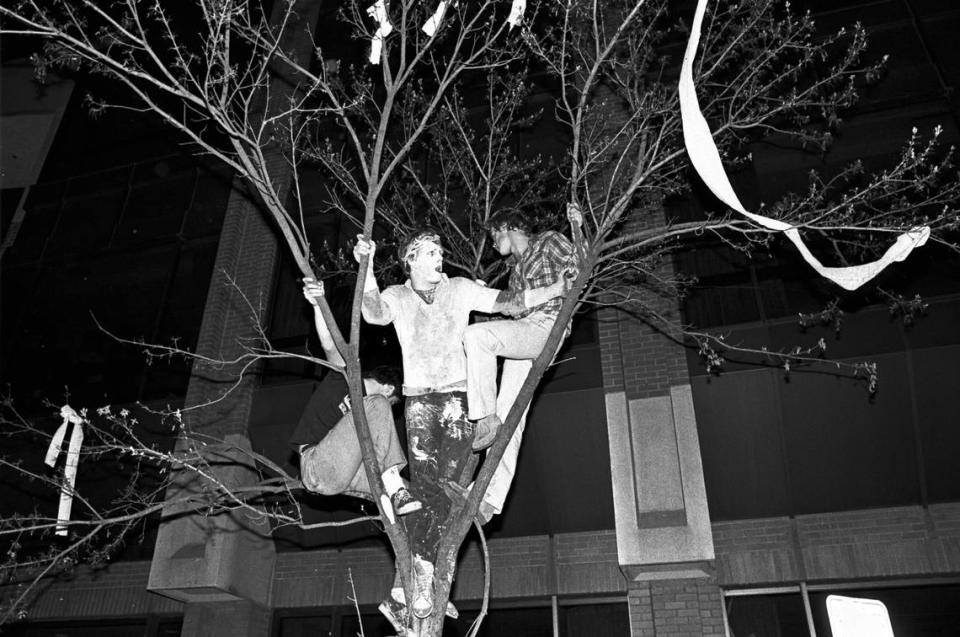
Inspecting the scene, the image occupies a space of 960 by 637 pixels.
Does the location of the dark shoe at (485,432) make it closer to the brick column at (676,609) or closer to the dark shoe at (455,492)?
the dark shoe at (455,492)

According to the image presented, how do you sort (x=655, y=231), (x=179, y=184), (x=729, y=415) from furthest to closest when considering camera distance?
(x=179, y=184), (x=729, y=415), (x=655, y=231)

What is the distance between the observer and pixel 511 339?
5.14 metres

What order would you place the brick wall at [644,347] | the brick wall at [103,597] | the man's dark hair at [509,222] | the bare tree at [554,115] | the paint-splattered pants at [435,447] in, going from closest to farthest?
the paint-splattered pants at [435,447], the bare tree at [554,115], the man's dark hair at [509,222], the brick wall at [644,347], the brick wall at [103,597]

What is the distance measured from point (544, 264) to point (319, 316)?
5.64ft

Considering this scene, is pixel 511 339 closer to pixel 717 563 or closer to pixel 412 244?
pixel 412 244

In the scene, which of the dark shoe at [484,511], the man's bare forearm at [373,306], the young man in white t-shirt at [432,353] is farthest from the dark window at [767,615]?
the man's bare forearm at [373,306]

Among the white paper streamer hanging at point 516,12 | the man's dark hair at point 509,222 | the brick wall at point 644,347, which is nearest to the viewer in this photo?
the white paper streamer hanging at point 516,12

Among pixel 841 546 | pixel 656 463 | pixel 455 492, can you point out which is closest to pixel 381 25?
pixel 455 492

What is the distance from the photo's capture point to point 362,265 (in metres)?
4.62

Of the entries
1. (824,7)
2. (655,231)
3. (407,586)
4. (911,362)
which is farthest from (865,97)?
(407,586)

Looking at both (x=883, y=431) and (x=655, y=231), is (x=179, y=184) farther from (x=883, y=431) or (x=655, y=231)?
(x=883, y=431)

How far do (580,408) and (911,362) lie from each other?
367 centimetres

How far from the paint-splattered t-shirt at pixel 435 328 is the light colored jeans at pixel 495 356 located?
0.38 ft

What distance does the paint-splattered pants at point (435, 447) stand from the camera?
4.80 meters
